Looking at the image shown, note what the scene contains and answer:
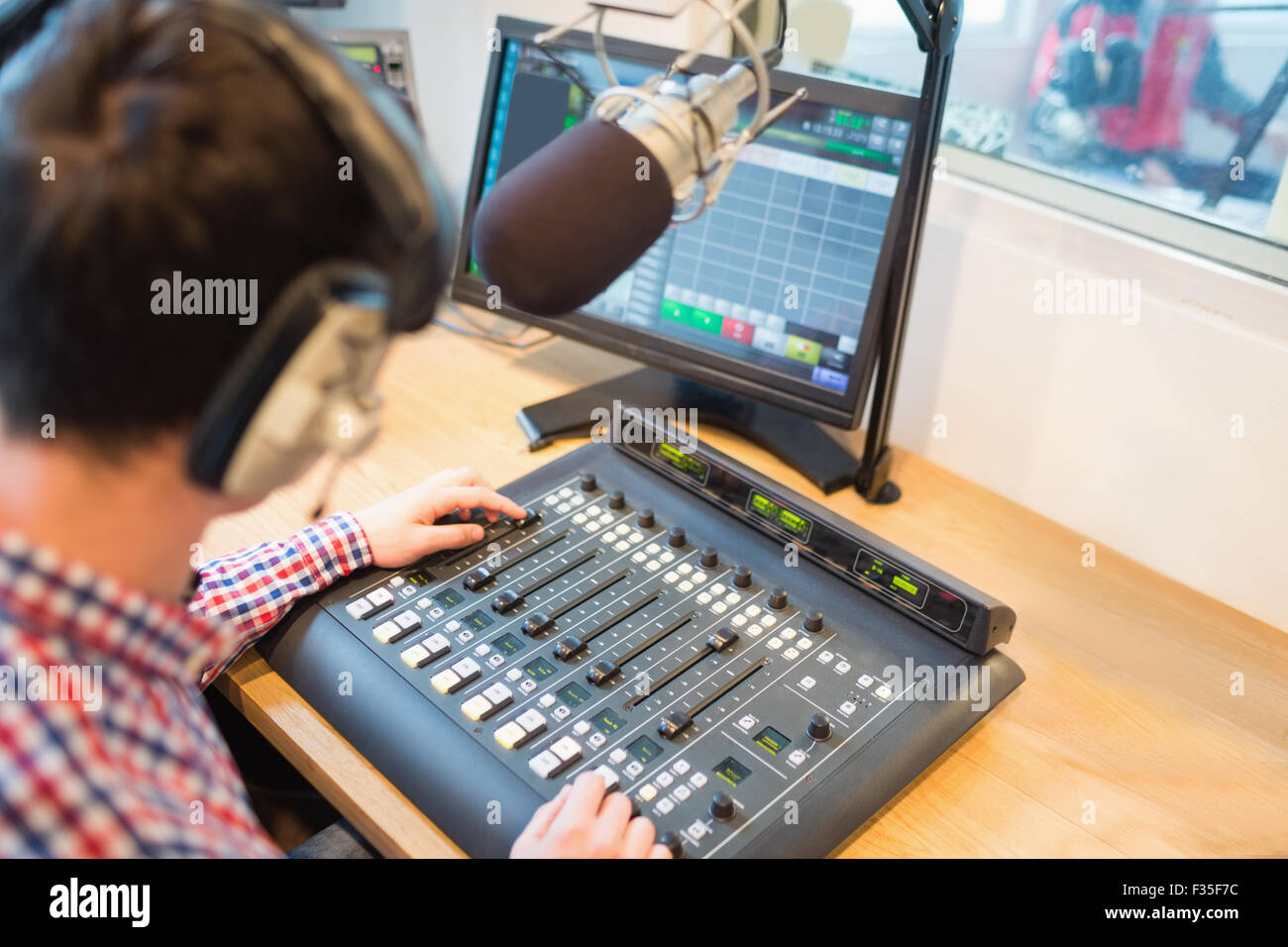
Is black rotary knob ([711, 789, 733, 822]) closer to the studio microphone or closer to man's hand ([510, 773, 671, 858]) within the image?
man's hand ([510, 773, 671, 858])

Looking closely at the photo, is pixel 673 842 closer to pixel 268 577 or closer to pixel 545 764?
pixel 545 764

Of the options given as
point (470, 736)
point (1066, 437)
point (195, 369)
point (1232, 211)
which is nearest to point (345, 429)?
point (470, 736)

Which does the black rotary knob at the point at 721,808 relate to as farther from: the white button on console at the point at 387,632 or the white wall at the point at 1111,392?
the white wall at the point at 1111,392

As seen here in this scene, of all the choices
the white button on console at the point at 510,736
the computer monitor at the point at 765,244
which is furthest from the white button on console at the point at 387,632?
the computer monitor at the point at 765,244

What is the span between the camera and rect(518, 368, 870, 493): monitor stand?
1.22 m

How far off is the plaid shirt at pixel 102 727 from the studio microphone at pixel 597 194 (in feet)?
1.00

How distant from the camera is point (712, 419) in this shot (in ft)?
4.20

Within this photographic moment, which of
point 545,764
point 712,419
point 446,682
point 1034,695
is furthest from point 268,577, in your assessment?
point 1034,695

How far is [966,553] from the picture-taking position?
3.70 ft

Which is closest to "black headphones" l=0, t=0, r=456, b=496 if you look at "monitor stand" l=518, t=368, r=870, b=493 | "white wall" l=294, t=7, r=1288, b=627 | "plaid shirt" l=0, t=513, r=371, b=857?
"plaid shirt" l=0, t=513, r=371, b=857

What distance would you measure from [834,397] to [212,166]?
0.79m

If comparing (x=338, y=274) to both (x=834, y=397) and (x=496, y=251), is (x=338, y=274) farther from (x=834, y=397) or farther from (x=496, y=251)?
(x=834, y=397)

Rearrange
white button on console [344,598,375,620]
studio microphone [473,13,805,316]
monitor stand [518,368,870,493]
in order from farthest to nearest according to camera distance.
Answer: monitor stand [518,368,870,493]
white button on console [344,598,375,620]
studio microphone [473,13,805,316]

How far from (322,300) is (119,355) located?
104mm
